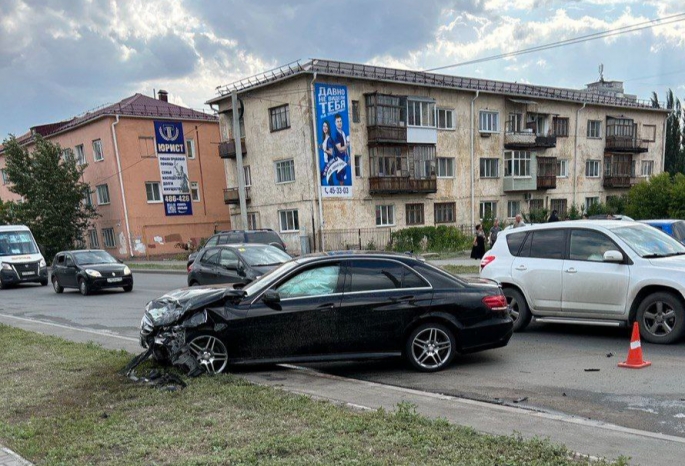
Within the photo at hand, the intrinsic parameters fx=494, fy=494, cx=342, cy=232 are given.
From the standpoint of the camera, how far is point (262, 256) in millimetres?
12383

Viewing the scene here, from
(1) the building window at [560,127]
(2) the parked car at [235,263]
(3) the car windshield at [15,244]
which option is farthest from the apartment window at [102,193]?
(1) the building window at [560,127]

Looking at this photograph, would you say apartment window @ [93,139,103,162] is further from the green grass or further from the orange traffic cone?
the orange traffic cone

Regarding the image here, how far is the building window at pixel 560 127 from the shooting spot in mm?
42681

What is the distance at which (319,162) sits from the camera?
2972cm

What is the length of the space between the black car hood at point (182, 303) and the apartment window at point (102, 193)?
121ft

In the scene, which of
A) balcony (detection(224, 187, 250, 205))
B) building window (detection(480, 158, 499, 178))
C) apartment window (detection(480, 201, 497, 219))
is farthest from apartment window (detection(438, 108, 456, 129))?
balcony (detection(224, 187, 250, 205))

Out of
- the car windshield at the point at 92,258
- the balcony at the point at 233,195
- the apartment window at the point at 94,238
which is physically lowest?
the apartment window at the point at 94,238

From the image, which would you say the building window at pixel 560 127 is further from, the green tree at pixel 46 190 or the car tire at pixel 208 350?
the car tire at pixel 208 350

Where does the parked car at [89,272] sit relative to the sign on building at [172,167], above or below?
below

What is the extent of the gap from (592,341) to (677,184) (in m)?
29.6

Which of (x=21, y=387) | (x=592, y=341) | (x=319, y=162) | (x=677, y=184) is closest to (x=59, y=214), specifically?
(x=319, y=162)

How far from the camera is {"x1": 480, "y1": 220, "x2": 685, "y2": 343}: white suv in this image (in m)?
7.19

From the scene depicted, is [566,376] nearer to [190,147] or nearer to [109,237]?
[190,147]

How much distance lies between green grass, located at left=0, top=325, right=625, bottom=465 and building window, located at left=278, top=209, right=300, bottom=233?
25.7 m
